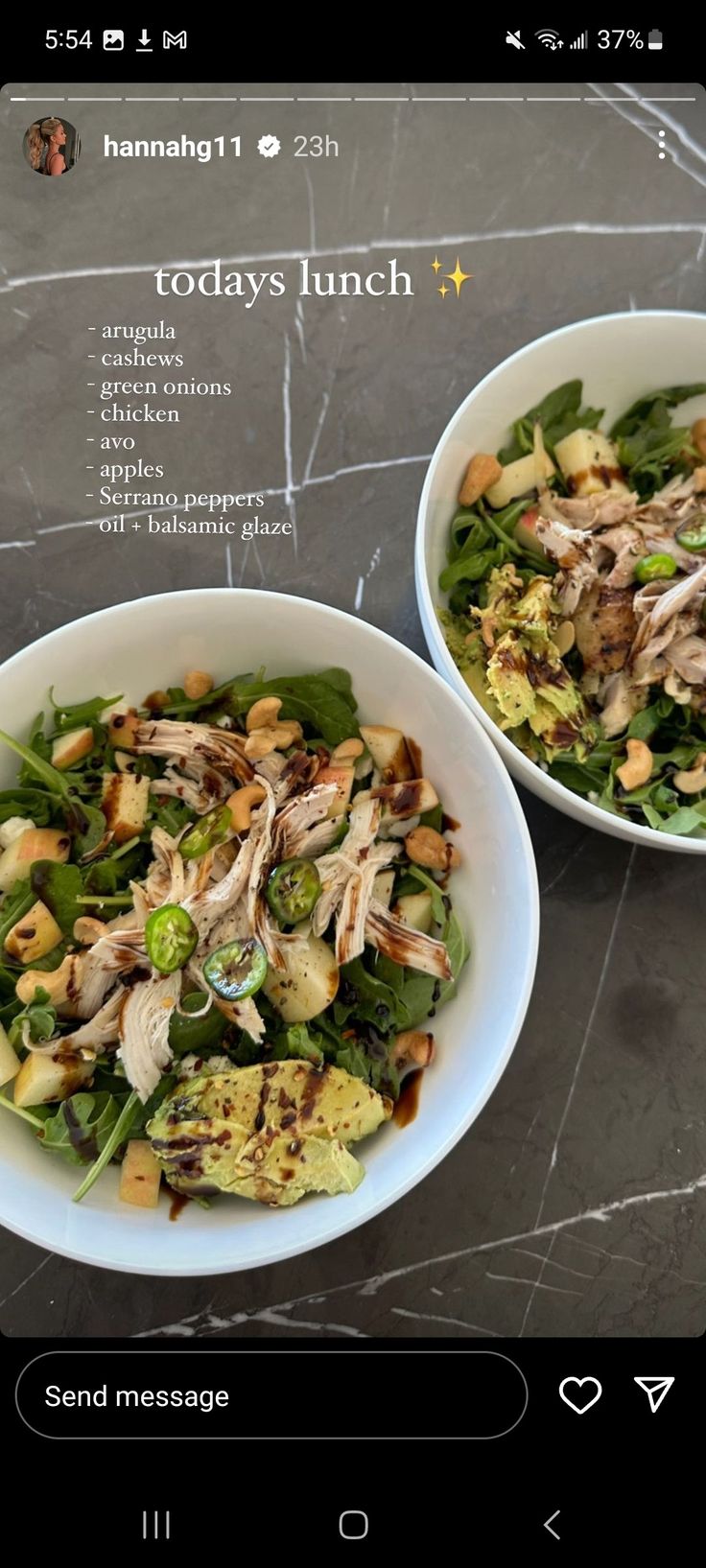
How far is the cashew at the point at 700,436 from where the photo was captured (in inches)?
60.5

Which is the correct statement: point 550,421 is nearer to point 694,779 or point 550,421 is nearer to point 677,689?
point 677,689

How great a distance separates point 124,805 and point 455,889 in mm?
443

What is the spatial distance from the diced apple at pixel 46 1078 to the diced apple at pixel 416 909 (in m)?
0.43

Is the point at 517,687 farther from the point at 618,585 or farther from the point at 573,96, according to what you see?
the point at 573,96

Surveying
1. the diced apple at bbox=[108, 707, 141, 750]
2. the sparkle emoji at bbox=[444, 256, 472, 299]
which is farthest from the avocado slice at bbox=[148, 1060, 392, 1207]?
the sparkle emoji at bbox=[444, 256, 472, 299]

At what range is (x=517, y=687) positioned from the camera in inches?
52.7

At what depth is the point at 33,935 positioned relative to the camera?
1262 mm

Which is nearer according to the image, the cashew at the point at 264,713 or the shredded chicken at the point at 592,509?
the cashew at the point at 264,713
